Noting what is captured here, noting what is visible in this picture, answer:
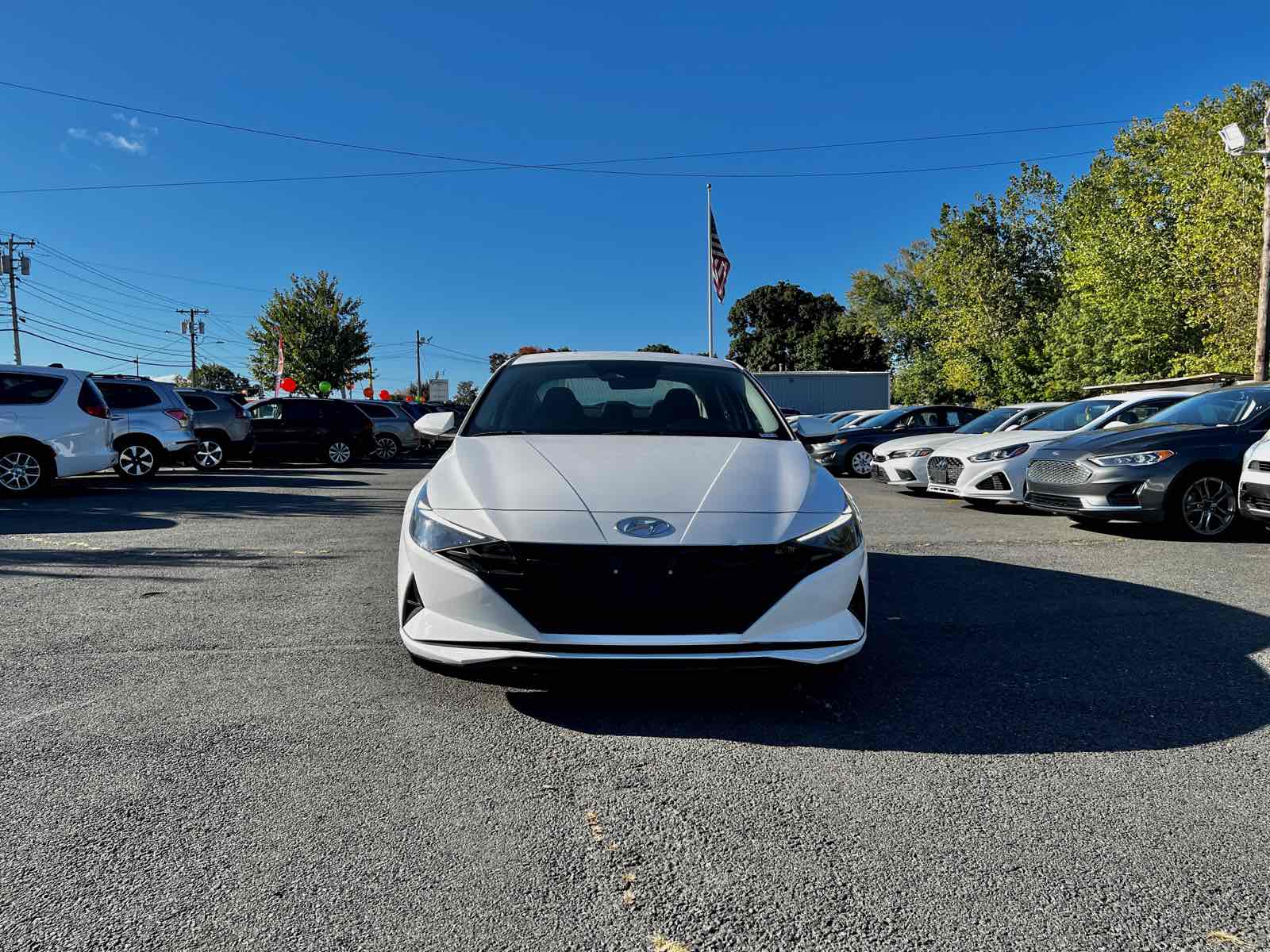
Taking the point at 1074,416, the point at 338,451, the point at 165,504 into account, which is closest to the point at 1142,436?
the point at 1074,416

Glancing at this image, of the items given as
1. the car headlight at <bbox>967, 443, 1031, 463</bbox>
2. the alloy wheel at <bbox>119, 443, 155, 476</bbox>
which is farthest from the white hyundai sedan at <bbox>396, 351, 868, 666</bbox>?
the alloy wheel at <bbox>119, 443, 155, 476</bbox>

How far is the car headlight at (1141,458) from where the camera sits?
7496mm

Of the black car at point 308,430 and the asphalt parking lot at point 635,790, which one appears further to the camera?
the black car at point 308,430

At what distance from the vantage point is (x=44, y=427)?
34.4 feet

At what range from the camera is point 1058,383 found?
40.7m

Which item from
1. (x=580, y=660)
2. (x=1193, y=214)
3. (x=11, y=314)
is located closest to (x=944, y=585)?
(x=580, y=660)

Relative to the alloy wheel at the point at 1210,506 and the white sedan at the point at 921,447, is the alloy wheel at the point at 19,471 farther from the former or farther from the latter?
the alloy wheel at the point at 1210,506

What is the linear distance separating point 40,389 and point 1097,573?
11.9 meters

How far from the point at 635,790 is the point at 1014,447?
877 cm

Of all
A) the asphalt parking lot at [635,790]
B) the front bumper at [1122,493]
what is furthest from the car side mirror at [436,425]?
the front bumper at [1122,493]

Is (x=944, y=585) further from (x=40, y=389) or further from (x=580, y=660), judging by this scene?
(x=40, y=389)

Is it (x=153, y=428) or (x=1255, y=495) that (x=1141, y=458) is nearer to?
(x=1255, y=495)

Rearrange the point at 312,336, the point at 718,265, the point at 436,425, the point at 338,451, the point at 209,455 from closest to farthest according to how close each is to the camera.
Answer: the point at 436,425 < the point at 209,455 < the point at 338,451 < the point at 718,265 < the point at 312,336

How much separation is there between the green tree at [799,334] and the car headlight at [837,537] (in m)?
62.8
